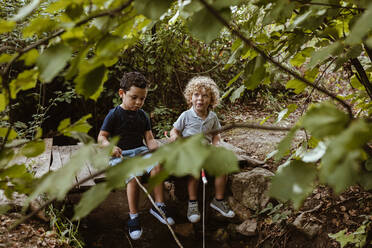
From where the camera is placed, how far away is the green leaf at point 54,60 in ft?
1.55

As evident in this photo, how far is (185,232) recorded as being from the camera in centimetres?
301

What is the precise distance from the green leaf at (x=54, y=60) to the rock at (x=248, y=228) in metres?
2.71

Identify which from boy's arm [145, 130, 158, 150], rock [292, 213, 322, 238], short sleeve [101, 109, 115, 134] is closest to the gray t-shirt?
boy's arm [145, 130, 158, 150]

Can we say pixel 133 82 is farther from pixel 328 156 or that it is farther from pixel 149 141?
pixel 328 156

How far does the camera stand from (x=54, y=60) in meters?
0.49

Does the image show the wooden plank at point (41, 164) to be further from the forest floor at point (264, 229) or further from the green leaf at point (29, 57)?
the green leaf at point (29, 57)

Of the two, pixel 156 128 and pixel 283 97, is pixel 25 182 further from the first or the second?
pixel 283 97

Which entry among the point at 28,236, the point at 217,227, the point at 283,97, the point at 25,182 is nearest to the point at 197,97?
the point at 217,227

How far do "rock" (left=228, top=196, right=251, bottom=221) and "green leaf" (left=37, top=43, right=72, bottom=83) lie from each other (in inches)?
110

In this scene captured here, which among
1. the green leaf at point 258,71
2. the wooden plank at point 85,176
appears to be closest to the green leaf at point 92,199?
the green leaf at point 258,71

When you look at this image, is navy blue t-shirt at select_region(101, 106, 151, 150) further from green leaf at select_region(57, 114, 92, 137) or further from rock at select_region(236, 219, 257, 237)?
green leaf at select_region(57, 114, 92, 137)

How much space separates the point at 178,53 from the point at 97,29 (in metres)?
4.35

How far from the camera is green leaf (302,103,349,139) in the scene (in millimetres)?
410

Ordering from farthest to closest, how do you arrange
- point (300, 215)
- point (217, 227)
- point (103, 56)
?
point (217, 227) → point (300, 215) → point (103, 56)
